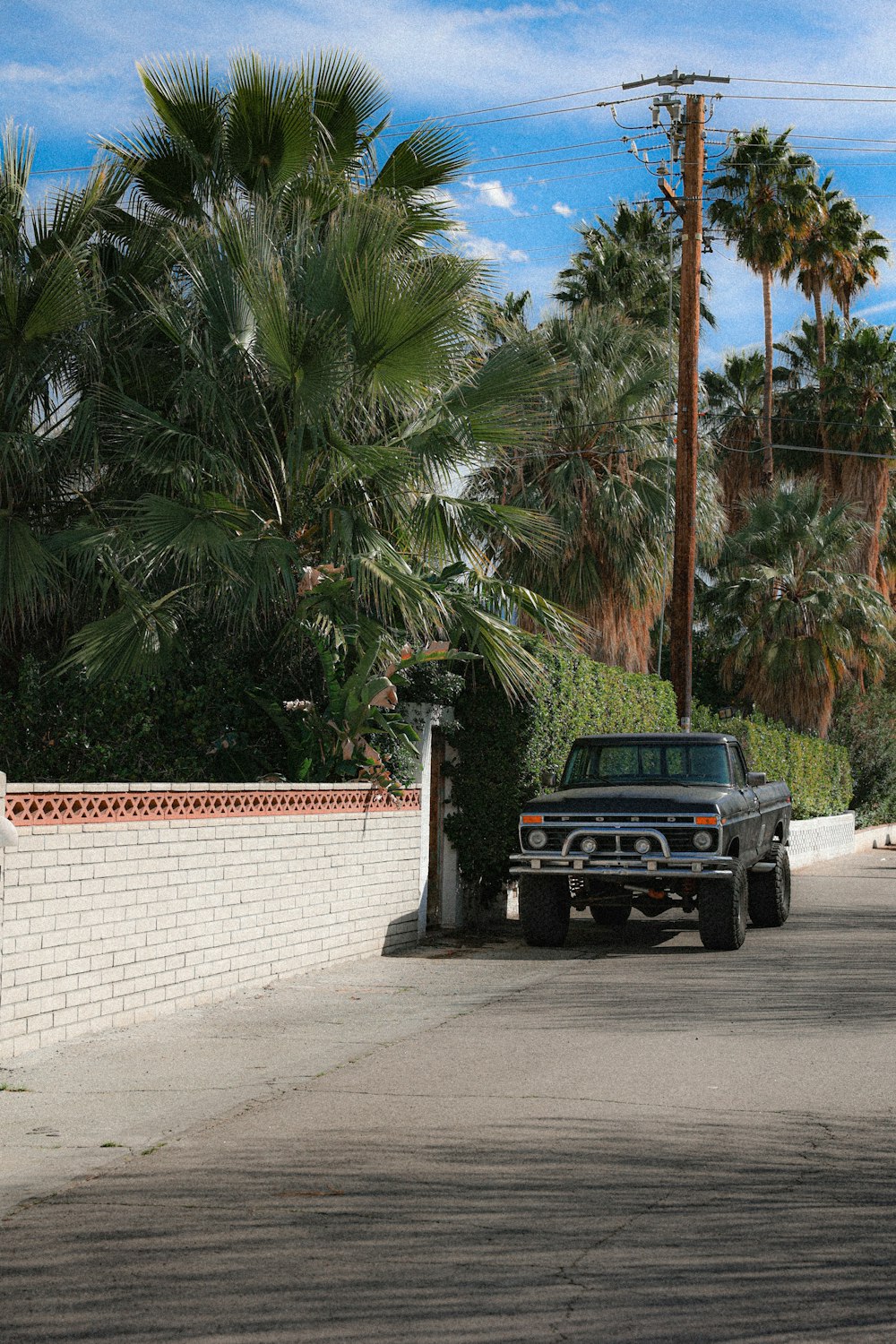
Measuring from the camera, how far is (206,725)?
13.0 metres

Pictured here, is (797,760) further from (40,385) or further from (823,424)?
(40,385)

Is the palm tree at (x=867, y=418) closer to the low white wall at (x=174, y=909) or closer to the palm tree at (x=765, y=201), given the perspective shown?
the palm tree at (x=765, y=201)

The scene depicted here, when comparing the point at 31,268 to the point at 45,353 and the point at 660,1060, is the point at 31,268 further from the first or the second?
the point at 660,1060

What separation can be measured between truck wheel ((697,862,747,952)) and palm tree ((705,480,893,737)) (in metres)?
22.8

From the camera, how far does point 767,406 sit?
43.8 metres

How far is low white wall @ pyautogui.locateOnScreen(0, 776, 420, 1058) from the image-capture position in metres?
8.22

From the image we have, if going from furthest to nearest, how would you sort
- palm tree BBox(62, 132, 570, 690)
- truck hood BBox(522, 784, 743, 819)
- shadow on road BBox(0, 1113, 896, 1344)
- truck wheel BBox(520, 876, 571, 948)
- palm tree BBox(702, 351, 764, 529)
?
palm tree BBox(702, 351, 764, 529) → truck wheel BBox(520, 876, 571, 948) → truck hood BBox(522, 784, 743, 819) → palm tree BBox(62, 132, 570, 690) → shadow on road BBox(0, 1113, 896, 1344)

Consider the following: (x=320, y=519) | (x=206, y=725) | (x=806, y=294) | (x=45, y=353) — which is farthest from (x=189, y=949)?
(x=806, y=294)

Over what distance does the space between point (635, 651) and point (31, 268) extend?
16.3 m

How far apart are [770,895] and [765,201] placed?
28724mm

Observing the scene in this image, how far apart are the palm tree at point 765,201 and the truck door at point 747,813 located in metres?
27.9

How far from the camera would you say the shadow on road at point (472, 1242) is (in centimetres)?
423

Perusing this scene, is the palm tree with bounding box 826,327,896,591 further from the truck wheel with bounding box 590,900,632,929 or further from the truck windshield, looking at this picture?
the truck windshield

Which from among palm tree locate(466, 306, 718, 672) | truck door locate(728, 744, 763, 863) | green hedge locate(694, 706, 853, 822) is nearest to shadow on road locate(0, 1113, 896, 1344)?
truck door locate(728, 744, 763, 863)
